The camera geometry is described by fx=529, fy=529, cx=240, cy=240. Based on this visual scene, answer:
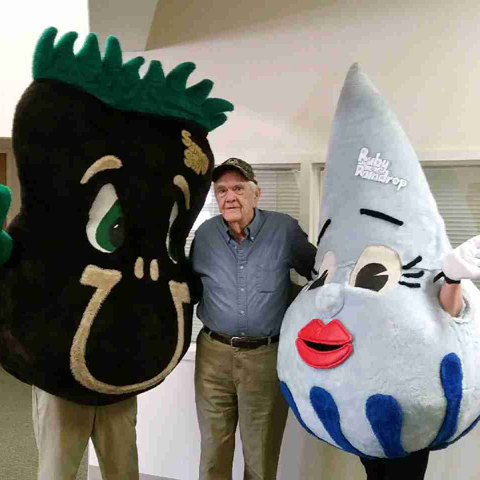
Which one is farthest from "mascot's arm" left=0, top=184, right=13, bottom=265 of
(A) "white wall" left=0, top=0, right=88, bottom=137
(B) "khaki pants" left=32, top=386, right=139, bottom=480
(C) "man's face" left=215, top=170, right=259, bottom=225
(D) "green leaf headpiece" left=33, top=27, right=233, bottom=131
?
(A) "white wall" left=0, top=0, right=88, bottom=137

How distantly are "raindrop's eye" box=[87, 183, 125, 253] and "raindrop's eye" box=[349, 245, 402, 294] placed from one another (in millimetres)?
659

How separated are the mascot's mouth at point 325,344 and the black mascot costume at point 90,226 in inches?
16.4

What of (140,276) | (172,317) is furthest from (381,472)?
(140,276)

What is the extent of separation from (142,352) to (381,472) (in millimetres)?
782

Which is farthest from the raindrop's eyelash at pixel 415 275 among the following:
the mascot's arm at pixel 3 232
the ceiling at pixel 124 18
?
the ceiling at pixel 124 18

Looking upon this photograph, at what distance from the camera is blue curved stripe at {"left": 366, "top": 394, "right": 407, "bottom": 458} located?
4.17 ft

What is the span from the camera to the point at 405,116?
2.12 meters

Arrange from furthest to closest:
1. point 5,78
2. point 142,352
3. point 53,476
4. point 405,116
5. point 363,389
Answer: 1. point 5,78
2. point 405,116
3. point 53,476
4. point 142,352
5. point 363,389

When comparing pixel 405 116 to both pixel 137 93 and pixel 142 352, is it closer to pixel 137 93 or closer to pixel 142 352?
pixel 137 93

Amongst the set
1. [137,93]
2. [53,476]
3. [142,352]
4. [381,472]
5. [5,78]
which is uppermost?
[5,78]

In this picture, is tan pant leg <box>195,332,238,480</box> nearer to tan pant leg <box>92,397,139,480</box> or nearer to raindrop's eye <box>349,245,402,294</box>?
tan pant leg <box>92,397,139,480</box>

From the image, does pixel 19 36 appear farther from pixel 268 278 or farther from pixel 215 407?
pixel 215 407

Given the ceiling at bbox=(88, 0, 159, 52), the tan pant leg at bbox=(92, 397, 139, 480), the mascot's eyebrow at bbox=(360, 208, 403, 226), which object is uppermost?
the ceiling at bbox=(88, 0, 159, 52)

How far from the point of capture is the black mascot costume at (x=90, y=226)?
139cm
